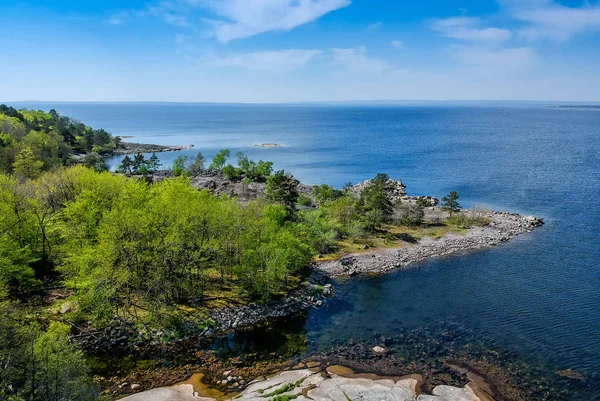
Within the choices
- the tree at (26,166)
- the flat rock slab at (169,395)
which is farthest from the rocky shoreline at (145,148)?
the flat rock slab at (169,395)

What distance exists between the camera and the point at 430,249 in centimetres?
6216

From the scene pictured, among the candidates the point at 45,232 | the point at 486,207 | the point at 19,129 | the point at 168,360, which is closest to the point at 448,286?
the point at 168,360

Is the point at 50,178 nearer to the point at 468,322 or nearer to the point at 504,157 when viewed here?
the point at 468,322

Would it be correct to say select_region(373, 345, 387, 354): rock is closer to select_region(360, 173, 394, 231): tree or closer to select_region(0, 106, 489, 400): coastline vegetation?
select_region(0, 106, 489, 400): coastline vegetation

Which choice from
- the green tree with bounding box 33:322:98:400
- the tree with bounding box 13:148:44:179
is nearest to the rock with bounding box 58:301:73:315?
the green tree with bounding box 33:322:98:400

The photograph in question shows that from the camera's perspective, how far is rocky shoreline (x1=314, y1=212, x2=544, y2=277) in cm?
5517

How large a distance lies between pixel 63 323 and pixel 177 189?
18433mm

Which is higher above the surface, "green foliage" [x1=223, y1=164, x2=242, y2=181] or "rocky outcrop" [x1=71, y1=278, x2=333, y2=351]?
"green foliage" [x1=223, y1=164, x2=242, y2=181]

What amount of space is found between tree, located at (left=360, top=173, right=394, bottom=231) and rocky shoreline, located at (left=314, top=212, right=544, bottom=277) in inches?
322

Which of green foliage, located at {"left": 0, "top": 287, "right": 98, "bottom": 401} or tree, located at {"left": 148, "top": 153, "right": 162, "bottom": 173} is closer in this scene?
green foliage, located at {"left": 0, "top": 287, "right": 98, "bottom": 401}

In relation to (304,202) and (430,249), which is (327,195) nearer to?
(304,202)

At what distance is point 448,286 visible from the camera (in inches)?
1953

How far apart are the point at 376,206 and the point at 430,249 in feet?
39.8

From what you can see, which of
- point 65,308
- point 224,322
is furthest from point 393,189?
point 65,308
